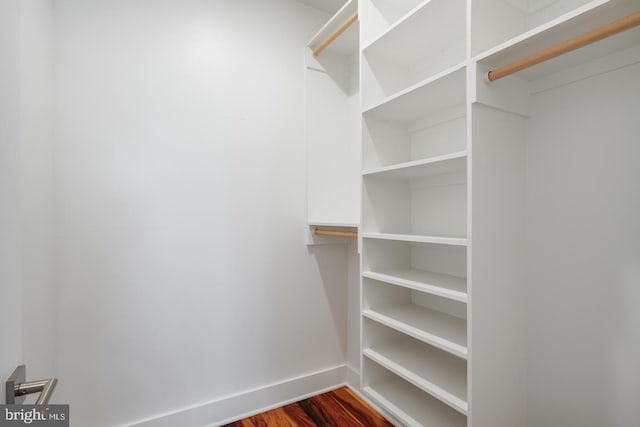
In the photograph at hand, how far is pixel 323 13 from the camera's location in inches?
87.2

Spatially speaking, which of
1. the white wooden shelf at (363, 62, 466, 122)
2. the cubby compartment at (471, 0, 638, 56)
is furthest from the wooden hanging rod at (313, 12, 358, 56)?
the cubby compartment at (471, 0, 638, 56)

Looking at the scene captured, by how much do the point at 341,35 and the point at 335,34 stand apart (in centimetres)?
12

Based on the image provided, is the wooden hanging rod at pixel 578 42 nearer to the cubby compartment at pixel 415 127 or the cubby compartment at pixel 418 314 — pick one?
the cubby compartment at pixel 415 127

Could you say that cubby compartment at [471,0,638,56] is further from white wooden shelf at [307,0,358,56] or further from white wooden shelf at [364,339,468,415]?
white wooden shelf at [364,339,468,415]

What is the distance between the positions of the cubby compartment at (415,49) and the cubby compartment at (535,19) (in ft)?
0.47

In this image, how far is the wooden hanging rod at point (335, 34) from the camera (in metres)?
1.72

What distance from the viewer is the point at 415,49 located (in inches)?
59.1

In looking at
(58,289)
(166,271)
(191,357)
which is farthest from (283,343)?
(58,289)

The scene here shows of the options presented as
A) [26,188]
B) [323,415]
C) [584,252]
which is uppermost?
[26,188]

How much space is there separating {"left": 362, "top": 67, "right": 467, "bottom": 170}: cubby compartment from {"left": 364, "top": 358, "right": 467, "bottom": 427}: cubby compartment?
1058 millimetres

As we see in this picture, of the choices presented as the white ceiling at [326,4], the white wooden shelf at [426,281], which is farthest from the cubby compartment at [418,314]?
the white ceiling at [326,4]

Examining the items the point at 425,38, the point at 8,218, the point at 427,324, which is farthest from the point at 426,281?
the point at 8,218

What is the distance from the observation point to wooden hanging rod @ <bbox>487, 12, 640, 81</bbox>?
728 mm

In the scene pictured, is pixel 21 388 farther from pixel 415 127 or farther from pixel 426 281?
pixel 415 127
